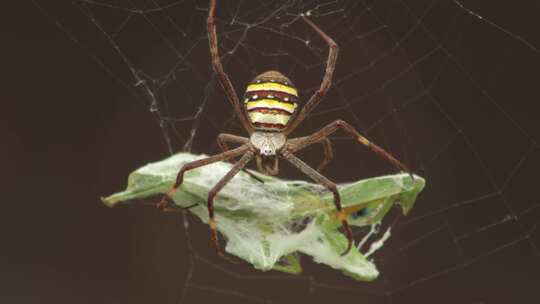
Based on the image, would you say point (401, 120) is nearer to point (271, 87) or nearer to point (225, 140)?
point (225, 140)

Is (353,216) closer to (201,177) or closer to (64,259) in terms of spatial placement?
(201,177)

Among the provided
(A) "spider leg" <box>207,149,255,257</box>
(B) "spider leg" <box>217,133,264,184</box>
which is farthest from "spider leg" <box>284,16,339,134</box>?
(A) "spider leg" <box>207,149,255,257</box>

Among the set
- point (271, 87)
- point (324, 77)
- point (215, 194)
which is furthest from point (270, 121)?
point (215, 194)

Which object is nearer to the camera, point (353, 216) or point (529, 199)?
point (353, 216)

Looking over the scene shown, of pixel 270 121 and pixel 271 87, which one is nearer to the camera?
pixel 271 87

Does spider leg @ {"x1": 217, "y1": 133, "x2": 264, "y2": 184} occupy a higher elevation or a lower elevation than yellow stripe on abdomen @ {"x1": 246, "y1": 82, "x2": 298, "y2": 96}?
lower

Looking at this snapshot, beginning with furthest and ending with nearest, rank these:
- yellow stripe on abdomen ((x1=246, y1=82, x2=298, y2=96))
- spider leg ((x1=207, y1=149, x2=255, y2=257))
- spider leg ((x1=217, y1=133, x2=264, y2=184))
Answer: spider leg ((x1=217, y1=133, x2=264, y2=184))
yellow stripe on abdomen ((x1=246, y1=82, x2=298, y2=96))
spider leg ((x1=207, y1=149, x2=255, y2=257))

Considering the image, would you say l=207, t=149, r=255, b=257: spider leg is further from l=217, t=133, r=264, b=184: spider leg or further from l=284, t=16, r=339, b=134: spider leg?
l=284, t=16, r=339, b=134: spider leg

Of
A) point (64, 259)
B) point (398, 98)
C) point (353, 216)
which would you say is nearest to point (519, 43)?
point (398, 98)
